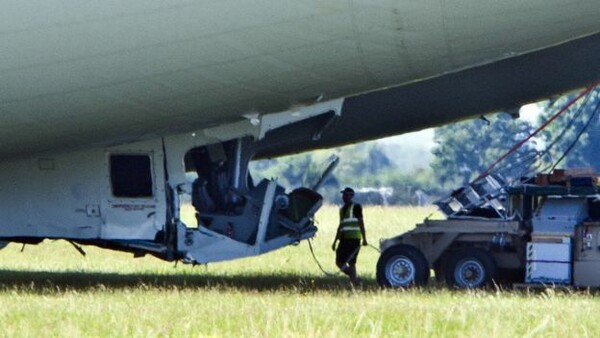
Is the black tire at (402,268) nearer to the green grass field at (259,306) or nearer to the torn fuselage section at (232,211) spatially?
the green grass field at (259,306)

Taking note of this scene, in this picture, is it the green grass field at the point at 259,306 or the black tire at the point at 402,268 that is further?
the black tire at the point at 402,268

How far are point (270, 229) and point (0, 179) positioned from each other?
3.90 m

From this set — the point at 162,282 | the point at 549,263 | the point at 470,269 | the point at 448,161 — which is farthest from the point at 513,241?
the point at 448,161

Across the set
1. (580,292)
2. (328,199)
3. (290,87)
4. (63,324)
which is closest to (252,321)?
(63,324)

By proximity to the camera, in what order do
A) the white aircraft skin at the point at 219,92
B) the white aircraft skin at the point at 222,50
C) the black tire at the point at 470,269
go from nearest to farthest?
1. the white aircraft skin at the point at 222,50
2. the white aircraft skin at the point at 219,92
3. the black tire at the point at 470,269

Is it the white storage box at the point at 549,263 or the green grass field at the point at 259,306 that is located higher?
the white storage box at the point at 549,263

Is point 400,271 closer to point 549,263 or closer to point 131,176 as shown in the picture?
point 549,263

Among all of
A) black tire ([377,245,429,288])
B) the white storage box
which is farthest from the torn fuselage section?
the white storage box

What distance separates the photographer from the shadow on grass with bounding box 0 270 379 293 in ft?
70.1

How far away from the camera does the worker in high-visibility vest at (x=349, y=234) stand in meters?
23.0

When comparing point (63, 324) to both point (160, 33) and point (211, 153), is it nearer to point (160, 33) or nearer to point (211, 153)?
point (160, 33)

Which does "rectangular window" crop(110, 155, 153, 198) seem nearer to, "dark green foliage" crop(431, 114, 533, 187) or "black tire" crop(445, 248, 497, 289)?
"black tire" crop(445, 248, 497, 289)

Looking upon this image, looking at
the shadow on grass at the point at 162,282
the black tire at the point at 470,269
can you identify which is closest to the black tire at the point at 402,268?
the shadow on grass at the point at 162,282

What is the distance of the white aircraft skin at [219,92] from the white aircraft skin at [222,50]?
2 cm
